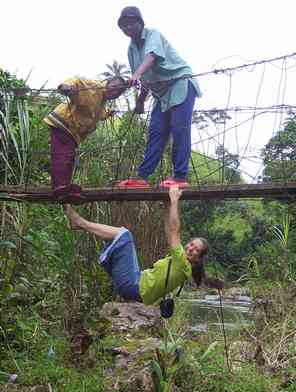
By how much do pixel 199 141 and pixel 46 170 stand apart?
118 inches

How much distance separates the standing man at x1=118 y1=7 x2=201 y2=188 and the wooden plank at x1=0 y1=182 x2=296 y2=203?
0.10m

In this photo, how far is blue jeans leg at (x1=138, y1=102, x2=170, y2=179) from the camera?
3705 millimetres

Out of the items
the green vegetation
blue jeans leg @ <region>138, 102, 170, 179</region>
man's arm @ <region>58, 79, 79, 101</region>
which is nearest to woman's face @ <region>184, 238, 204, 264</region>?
the green vegetation

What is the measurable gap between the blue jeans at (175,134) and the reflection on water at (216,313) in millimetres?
2460

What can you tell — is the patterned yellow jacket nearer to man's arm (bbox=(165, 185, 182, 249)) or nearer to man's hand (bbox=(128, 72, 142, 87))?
man's hand (bbox=(128, 72, 142, 87))

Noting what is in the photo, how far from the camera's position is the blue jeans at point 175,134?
3.55m

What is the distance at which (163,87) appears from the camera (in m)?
3.60

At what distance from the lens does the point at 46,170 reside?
256 inches

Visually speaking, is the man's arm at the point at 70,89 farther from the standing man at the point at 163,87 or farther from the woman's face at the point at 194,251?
the woman's face at the point at 194,251

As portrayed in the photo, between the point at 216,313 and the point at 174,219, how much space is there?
4.80m

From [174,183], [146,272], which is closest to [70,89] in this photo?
[174,183]

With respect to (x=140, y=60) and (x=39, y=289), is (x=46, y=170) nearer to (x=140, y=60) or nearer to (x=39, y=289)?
(x=39, y=289)

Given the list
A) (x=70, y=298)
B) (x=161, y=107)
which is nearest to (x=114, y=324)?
(x=70, y=298)

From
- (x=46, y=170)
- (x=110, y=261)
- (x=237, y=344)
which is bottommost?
(x=237, y=344)
